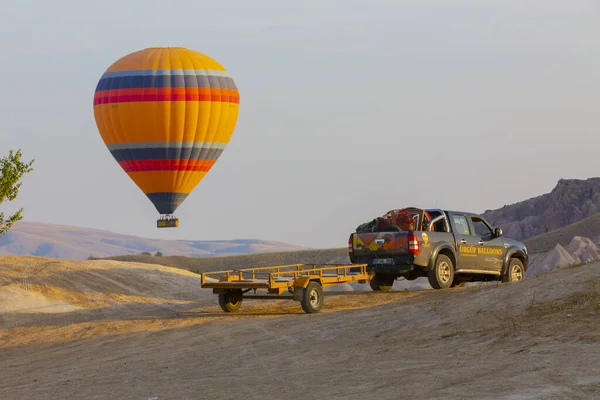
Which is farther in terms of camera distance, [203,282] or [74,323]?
[74,323]

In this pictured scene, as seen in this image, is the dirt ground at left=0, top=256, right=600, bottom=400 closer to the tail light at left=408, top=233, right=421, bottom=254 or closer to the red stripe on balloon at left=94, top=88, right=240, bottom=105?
the tail light at left=408, top=233, right=421, bottom=254

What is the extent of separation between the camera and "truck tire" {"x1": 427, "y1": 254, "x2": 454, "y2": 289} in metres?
27.8

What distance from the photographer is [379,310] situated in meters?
23.6

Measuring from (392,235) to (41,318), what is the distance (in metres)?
10.6

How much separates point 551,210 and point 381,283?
83817 mm

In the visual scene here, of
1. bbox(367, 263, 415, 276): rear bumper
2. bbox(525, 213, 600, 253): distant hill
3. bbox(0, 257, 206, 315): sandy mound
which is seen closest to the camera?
bbox(367, 263, 415, 276): rear bumper

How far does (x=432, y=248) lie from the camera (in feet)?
90.5

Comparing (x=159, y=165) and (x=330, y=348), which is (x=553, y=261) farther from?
(x=330, y=348)

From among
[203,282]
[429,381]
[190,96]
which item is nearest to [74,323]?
[203,282]

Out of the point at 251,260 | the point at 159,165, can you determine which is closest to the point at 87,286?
the point at 159,165

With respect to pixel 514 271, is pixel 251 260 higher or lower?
higher

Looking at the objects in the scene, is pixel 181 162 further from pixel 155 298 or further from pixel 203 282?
pixel 203 282

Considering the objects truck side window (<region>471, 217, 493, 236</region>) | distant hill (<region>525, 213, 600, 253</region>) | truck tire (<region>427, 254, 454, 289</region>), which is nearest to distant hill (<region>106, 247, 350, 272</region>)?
distant hill (<region>525, 213, 600, 253</region>)

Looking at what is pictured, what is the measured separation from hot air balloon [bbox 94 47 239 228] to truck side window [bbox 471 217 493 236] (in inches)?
1158
